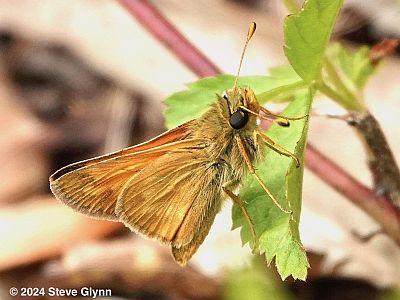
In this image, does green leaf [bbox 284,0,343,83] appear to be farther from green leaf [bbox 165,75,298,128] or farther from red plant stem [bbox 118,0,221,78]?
red plant stem [bbox 118,0,221,78]

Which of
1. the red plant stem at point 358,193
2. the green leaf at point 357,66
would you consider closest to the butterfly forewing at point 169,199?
A: the red plant stem at point 358,193

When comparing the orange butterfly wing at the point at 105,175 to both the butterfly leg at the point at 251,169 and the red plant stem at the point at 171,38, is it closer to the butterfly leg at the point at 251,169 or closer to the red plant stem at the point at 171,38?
the butterfly leg at the point at 251,169

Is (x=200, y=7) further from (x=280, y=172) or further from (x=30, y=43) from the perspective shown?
(x=280, y=172)

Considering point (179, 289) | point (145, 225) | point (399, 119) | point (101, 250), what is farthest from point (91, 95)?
point (145, 225)

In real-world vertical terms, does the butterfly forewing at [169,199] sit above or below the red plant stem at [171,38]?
below

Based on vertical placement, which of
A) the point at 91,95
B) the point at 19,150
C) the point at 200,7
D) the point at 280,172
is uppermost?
the point at 200,7

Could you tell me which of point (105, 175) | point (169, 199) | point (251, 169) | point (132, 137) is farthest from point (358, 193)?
point (132, 137)
